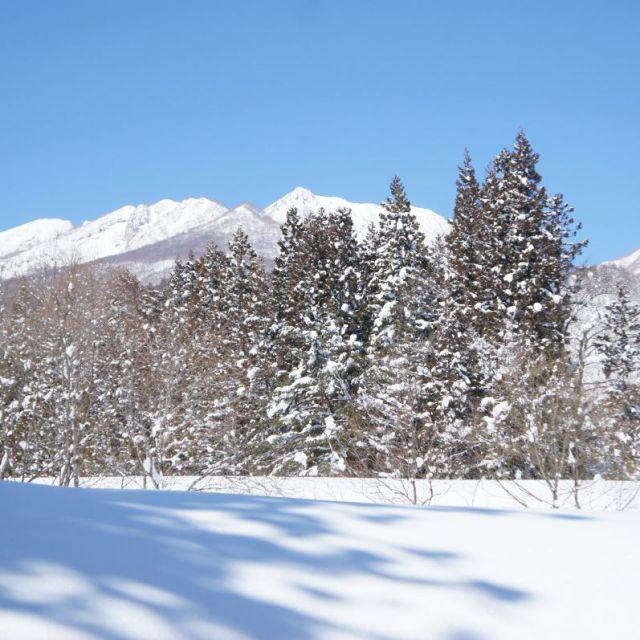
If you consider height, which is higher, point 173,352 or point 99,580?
point 173,352

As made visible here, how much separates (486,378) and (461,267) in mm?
6539

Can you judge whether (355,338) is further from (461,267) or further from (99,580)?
(99,580)

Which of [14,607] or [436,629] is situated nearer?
[14,607]

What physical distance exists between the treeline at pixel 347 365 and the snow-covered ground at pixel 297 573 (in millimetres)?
11247

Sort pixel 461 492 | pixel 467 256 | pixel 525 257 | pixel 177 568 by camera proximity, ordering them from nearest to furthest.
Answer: pixel 177 568
pixel 461 492
pixel 525 257
pixel 467 256

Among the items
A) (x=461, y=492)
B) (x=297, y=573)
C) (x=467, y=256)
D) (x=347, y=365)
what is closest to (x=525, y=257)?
(x=467, y=256)

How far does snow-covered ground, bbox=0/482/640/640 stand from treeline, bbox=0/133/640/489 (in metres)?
11.2

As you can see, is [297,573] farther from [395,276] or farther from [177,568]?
[395,276]

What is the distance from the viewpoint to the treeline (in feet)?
55.1

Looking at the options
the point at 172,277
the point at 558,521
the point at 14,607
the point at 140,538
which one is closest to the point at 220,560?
the point at 140,538

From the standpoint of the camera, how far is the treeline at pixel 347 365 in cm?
1678

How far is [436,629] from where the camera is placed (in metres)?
1.94

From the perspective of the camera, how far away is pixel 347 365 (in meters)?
23.7

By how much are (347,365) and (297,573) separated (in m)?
21.7
